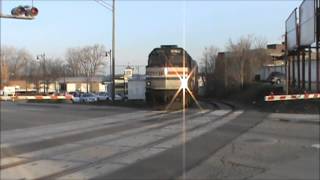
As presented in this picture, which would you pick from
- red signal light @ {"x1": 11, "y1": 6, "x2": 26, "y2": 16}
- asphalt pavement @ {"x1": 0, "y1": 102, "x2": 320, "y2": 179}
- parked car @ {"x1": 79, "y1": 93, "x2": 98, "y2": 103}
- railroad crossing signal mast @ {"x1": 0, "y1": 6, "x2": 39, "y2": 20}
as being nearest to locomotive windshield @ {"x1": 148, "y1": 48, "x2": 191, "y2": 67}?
asphalt pavement @ {"x1": 0, "y1": 102, "x2": 320, "y2": 179}

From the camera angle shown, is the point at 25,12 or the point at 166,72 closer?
the point at 25,12

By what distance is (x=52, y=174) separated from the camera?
1109cm

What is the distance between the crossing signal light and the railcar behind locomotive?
19.0m

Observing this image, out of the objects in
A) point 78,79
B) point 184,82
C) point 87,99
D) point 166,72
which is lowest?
point 87,99

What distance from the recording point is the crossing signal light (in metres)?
16.0

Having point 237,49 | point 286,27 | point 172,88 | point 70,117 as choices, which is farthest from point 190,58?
point 237,49

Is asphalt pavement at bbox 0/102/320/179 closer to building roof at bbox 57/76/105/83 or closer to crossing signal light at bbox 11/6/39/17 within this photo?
crossing signal light at bbox 11/6/39/17

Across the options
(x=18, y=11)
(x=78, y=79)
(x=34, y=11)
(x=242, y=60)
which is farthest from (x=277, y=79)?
(x=78, y=79)

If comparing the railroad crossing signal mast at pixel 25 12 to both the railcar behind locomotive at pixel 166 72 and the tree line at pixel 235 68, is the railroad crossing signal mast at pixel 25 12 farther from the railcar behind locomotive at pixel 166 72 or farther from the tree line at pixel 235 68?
the tree line at pixel 235 68

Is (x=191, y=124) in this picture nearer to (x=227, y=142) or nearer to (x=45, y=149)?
(x=227, y=142)

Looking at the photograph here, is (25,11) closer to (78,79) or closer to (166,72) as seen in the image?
(166,72)

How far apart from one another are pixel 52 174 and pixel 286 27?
→ 34.7 meters

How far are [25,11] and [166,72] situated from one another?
1965cm

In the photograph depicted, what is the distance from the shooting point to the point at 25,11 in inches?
637
